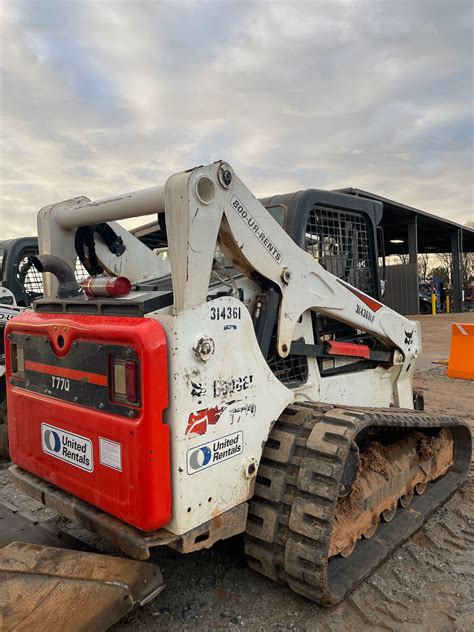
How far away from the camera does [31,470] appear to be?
9.34 feet

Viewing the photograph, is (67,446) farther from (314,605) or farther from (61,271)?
(314,605)

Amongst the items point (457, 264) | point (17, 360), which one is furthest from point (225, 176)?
point (457, 264)

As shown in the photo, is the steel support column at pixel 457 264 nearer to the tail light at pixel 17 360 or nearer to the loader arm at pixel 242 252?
the loader arm at pixel 242 252


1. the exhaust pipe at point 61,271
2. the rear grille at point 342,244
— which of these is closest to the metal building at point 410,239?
the rear grille at point 342,244

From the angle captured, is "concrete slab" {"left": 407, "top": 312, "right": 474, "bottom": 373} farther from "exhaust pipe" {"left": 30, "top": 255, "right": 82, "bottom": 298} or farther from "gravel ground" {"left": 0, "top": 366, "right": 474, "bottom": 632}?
"exhaust pipe" {"left": 30, "top": 255, "right": 82, "bottom": 298}

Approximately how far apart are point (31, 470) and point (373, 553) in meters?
2.03

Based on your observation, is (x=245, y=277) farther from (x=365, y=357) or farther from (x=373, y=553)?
(x=373, y=553)

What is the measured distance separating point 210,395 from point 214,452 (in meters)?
0.27

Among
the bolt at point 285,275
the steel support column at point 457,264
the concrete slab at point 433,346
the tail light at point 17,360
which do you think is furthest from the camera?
the steel support column at point 457,264

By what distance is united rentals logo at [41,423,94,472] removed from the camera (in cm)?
243

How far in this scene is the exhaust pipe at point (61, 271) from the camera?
110 inches

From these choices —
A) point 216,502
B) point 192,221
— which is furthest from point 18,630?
point 192,221

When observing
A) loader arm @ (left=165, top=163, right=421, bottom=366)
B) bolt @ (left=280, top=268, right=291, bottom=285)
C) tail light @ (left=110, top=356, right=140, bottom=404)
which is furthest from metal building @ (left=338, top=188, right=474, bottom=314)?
tail light @ (left=110, top=356, right=140, bottom=404)

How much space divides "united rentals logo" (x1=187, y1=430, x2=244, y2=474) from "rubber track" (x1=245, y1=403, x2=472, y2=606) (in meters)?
0.29
